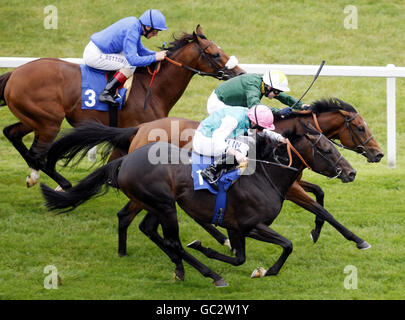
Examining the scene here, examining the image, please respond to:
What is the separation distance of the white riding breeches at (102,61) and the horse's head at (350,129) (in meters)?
2.00

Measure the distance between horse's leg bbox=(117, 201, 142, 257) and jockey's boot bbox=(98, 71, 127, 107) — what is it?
1129 millimetres

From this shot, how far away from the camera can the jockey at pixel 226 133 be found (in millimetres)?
5965

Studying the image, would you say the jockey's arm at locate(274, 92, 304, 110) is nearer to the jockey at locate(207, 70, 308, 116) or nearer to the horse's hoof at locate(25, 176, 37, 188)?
the jockey at locate(207, 70, 308, 116)

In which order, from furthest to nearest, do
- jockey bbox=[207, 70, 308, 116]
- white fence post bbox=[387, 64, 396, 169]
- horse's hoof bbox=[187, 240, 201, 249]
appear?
white fence post bbox=[387, 64, 396, 169] < jockey bbox=[207, 70, 308, 116] < horse's hoof bbox=[187, 240, 201, 249]

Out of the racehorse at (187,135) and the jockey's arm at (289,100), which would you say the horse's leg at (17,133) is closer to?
the racehorse at (187,135)

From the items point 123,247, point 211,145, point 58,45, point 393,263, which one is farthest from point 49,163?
point 58,45

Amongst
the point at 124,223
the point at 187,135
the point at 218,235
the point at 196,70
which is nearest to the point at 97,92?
the point at 196,70

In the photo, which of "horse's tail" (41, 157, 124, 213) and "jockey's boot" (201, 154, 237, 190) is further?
"horse's tail" (41, 157, 124, 213)

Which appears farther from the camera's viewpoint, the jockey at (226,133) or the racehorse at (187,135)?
the racehorse at (187,135)

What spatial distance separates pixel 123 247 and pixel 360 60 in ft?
22.0

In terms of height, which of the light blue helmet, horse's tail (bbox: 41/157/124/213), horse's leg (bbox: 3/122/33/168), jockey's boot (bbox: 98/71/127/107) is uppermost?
the light blue helmet

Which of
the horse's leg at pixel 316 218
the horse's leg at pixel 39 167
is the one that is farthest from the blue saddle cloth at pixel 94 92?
the horse's leg at pixel 316 218

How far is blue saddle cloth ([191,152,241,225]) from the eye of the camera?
598 cm

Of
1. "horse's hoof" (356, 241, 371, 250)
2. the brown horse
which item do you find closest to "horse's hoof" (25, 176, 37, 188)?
the brown horse
